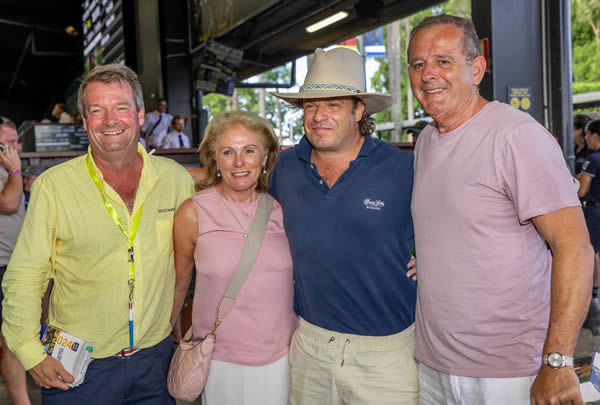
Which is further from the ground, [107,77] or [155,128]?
[155,128]

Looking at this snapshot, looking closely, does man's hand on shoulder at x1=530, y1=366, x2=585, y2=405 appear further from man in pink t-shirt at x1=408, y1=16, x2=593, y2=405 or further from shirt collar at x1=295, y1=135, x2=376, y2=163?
shirt collar at x1=295, y1=135, x2=376, y2=163

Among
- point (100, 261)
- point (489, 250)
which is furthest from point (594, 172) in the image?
point (100, 261)

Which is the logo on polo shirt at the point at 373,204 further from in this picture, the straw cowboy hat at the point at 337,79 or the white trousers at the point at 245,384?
the white trousers at the point at 245,384

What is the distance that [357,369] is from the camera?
2080 millimetres

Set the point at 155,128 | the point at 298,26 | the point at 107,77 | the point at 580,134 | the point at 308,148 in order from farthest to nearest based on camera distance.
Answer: the point at 298,26 → the point at 155,128 → the point at 580,134 → the point at 308,148 → the point at 107,77

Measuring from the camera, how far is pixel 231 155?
7.42 ft

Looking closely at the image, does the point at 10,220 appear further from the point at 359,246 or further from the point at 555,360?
the point at 555,360

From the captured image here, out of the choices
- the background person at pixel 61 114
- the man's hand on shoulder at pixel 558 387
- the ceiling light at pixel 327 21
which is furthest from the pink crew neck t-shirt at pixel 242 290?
the background person at pixel 61 114

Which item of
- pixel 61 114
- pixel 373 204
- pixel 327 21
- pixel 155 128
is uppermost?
pixel 327 21

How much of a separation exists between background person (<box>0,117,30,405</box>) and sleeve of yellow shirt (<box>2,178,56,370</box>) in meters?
1.68

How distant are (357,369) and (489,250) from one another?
726mm

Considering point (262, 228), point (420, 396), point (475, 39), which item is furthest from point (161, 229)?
point (475, 39)

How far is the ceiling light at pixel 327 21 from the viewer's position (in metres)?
9.78

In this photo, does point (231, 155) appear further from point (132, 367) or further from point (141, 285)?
point (132, 367)
